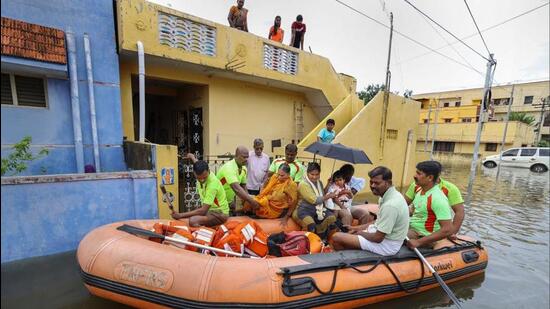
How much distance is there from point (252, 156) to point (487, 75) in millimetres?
8023

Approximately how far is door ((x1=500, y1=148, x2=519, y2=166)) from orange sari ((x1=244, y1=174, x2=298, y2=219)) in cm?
2058

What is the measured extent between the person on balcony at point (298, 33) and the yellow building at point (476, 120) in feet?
52.4

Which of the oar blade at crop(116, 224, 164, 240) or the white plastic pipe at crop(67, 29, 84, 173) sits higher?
the white plastic pipe at crop(67, 29, 84, 173)

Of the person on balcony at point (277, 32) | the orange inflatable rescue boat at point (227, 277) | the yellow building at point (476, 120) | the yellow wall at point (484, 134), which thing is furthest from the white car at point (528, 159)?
the orange inflatable rescue boat at point (227, 277)

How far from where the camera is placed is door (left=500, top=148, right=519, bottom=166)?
18.0 meters

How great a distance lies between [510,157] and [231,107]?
19846mm

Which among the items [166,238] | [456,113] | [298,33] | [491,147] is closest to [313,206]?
[166,238]

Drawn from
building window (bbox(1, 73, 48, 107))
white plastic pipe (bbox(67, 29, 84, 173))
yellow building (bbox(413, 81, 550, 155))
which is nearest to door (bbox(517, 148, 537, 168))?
yellow building (bbox(413, 81, 550, 155))

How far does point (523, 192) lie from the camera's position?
35.9 ft

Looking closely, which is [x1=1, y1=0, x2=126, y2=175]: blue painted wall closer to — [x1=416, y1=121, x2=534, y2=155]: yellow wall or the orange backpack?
the orange backpack

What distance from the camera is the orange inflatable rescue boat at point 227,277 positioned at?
280 cm

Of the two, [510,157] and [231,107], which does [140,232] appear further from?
[510,157]

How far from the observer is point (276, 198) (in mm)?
4441

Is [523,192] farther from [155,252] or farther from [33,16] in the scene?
[33,16]
